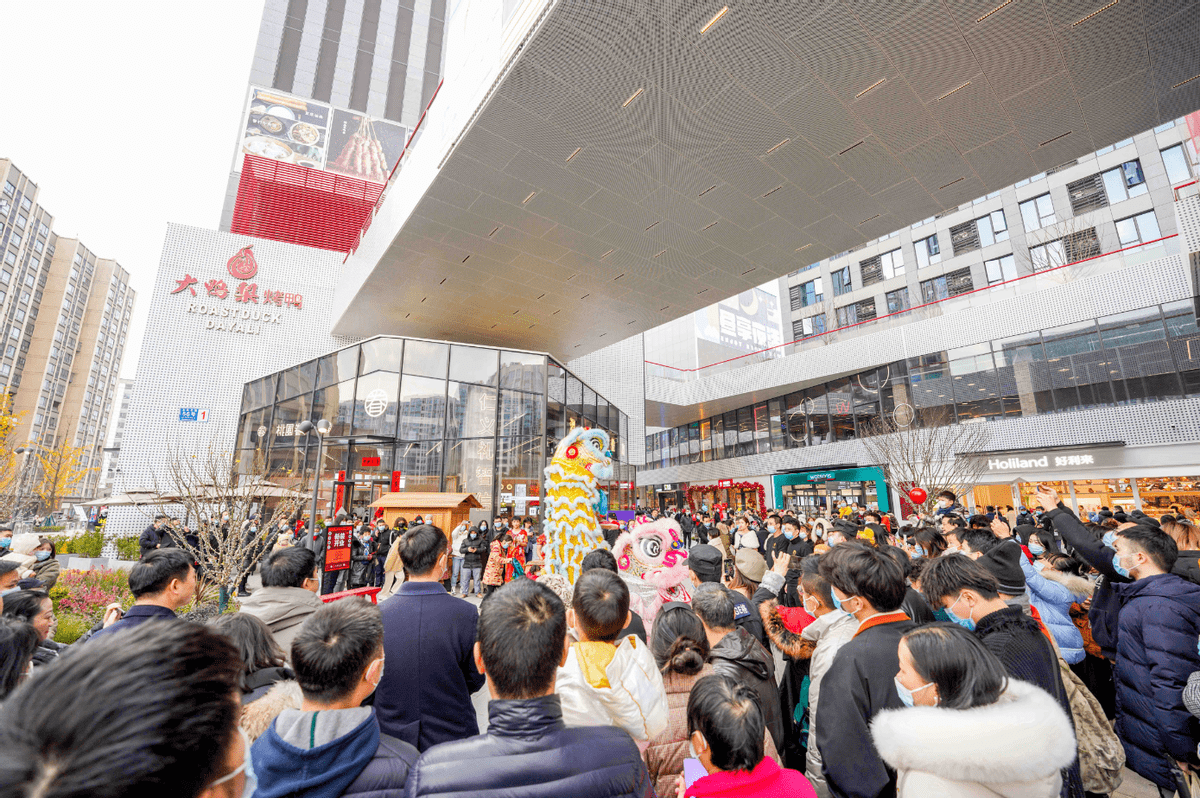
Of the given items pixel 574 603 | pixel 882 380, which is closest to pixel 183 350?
pixel 574 603

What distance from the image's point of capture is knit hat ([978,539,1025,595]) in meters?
2.81

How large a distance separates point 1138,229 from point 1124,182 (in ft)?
7.85

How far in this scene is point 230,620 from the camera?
7.98 ft

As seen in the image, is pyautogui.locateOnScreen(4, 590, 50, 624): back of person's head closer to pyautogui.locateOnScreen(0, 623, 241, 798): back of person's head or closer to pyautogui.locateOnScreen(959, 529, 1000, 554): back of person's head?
pyautogui.locateOnScreen(0, 623, 241, 798): back of person's head

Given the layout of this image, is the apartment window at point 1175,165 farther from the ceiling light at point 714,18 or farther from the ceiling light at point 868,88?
the ceiling light at point 714,18

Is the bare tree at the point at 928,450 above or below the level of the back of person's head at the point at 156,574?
above

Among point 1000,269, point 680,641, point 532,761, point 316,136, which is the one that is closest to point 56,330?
point 316,136

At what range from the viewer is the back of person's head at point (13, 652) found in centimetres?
219

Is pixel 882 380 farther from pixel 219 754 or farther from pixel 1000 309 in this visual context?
pixel 219 754

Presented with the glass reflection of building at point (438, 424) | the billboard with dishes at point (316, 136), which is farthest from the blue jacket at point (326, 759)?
the billboard with dishes at point (316, 136)

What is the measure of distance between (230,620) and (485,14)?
9.89 metres

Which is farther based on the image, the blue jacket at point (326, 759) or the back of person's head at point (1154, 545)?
the back of person's head at point (1154, 545)

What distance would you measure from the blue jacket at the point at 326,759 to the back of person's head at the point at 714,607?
1.57 m

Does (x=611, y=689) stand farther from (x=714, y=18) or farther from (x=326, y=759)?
(x=714, y=18)
